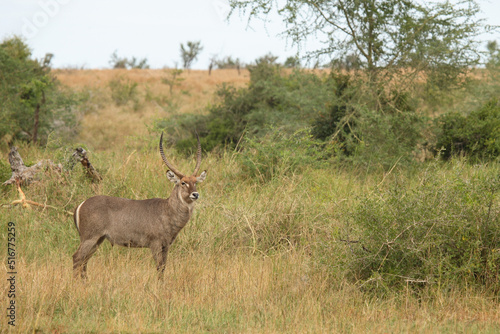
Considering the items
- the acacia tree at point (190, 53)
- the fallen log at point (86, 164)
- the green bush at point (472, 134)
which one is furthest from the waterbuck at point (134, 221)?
the acacia tree at point (190, 53)

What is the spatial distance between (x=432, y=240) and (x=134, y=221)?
317cm

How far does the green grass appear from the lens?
14.4ft

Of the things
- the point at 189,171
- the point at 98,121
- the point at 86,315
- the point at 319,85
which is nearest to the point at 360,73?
the point at 319,85

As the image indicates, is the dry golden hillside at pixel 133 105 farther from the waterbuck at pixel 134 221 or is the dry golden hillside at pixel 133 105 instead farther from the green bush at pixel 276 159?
the waterbuck at pixel 134 221

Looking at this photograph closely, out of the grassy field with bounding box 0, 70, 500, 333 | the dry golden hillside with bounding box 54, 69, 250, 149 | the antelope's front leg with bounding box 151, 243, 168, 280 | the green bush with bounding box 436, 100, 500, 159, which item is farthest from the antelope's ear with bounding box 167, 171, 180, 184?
the green bush with bounding box 436, 100, 500, 159

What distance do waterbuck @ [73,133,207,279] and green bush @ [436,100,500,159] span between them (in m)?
7.35

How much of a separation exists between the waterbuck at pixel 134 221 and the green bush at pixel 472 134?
289 inches

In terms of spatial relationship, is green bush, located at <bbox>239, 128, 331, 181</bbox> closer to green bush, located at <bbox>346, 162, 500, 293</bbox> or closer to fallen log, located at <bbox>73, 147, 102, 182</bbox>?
fallen log, located at <bbox>73, 147, 102, 182</bbox>

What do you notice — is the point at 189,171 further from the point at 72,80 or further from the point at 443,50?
the point at 72,80

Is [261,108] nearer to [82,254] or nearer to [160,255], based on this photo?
[160,255]

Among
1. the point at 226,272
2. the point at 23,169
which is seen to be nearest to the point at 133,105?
the point at 23,169

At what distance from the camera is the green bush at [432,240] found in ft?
16.5

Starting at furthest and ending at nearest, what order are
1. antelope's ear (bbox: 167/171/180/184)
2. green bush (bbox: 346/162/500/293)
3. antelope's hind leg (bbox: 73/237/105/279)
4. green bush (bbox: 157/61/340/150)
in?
green bush (bbox: 157/61/340/150), antelope's ear (bbox: 167/171/180/184), antelope's hind leg (bbox: 73/237/105/279), green bush (bbox: 346/162/500/293)

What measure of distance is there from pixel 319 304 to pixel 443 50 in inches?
347
